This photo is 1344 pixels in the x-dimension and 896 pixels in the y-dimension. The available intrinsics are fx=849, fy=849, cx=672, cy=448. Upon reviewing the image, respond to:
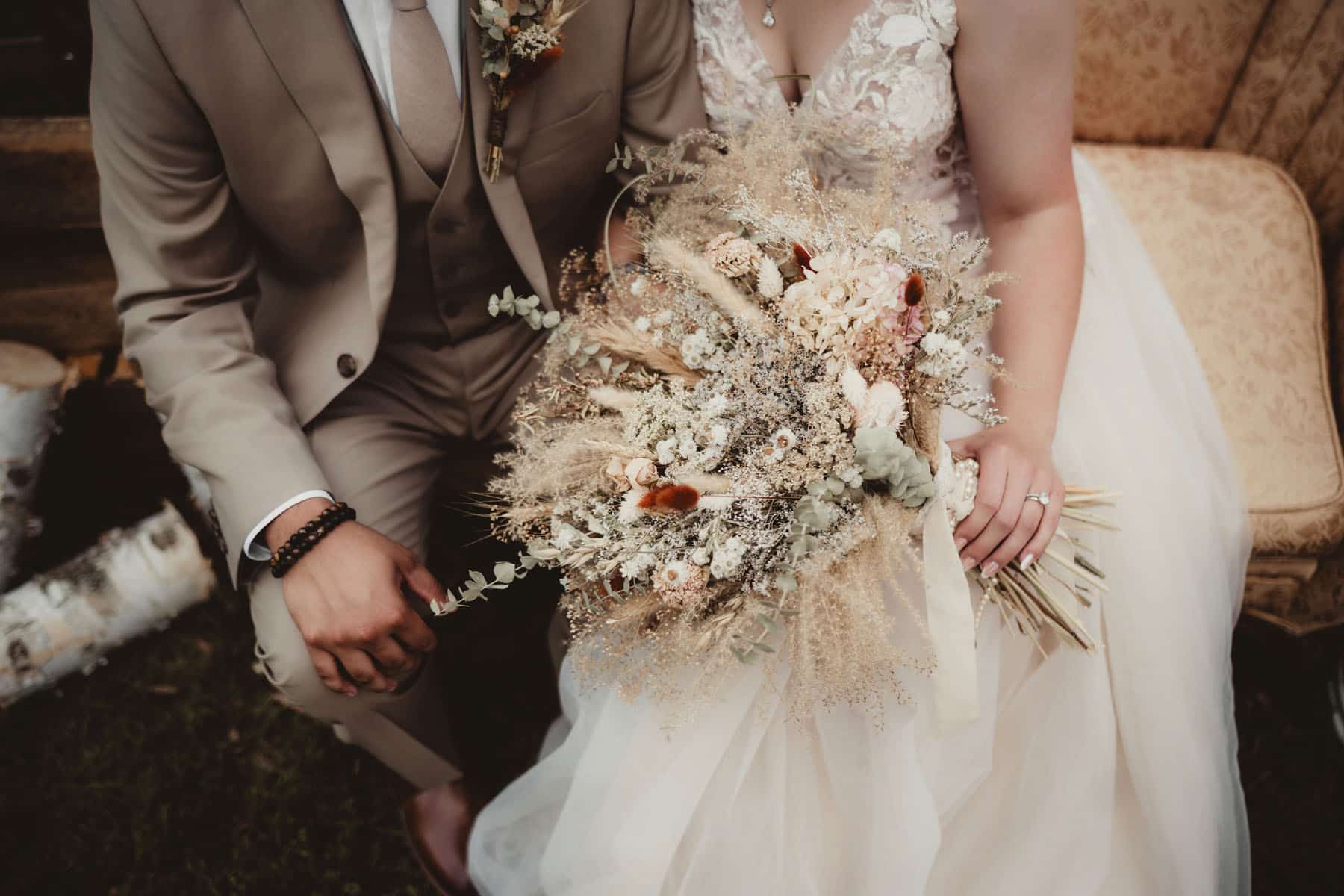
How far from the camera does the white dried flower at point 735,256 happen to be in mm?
1072

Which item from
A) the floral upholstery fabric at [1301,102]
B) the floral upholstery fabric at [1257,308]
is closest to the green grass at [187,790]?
the floral upholstery fabric at [1257,308]

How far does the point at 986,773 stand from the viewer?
125 cm

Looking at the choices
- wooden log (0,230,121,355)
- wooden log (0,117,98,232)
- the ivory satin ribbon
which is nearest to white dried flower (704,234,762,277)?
the ivory satin ribbon

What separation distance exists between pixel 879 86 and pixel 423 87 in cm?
74

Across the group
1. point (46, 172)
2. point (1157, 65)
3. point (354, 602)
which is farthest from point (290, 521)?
point (1157, 65)

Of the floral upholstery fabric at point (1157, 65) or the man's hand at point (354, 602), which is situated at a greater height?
the floral upholstery fabric at point (1157, 65)

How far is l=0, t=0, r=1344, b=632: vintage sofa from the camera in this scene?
1656 mm

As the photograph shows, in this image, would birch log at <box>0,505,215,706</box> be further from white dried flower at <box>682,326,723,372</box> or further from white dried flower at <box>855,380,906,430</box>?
white dried flower at <box>855,380,906,430</box>

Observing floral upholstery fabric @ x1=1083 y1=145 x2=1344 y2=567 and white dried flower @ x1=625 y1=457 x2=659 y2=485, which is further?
floral upholstery fabric @ x1=1083 y1=145 x2=1344 y2=567

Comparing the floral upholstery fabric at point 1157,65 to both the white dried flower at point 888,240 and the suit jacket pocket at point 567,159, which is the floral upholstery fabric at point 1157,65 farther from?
the white dried flower at point 888,240

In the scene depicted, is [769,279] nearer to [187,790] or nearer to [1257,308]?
[1257,308]

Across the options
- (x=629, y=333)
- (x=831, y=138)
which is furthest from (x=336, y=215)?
(x=831, y=138)

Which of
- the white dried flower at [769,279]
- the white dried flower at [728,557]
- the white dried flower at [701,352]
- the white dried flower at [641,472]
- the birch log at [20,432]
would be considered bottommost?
the birch log at [20,432]

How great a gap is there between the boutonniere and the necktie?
71mm
